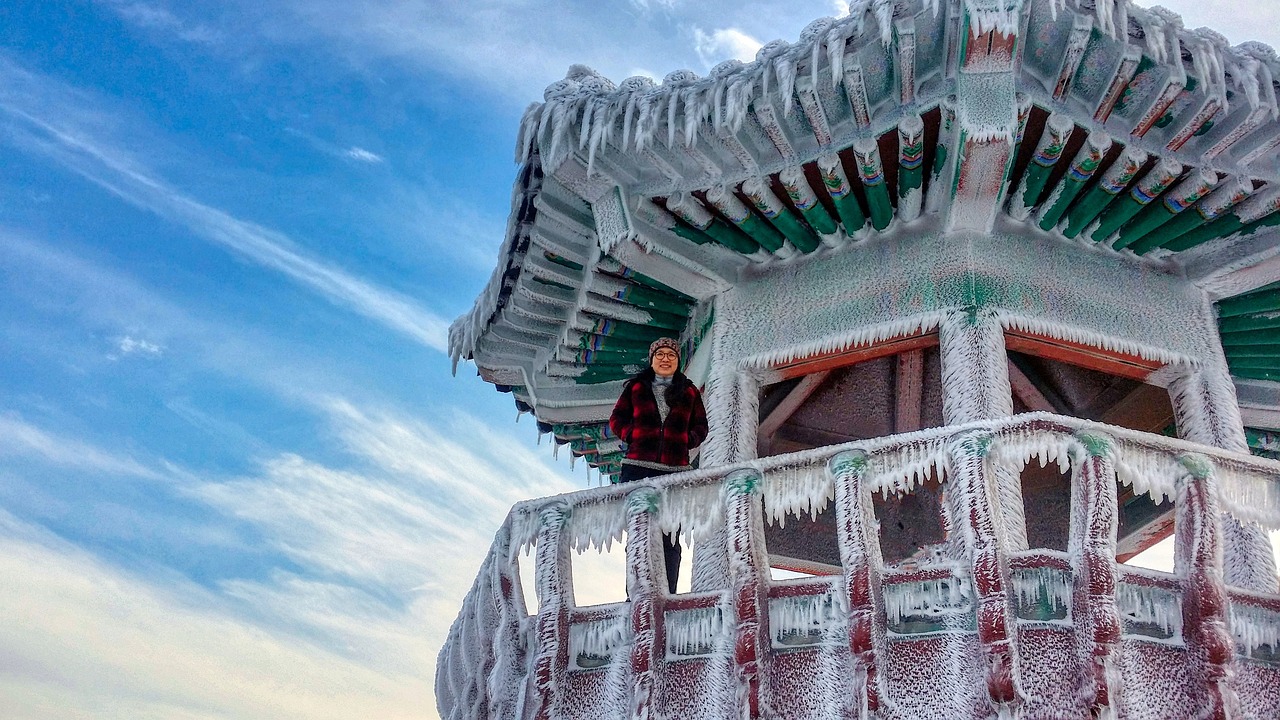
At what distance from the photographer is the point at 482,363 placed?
11891mm

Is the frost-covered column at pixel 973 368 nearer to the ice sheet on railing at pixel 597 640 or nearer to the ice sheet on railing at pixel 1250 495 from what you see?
the ice sheet on railing at pixel 1250 495

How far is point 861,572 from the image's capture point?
6.41 metres

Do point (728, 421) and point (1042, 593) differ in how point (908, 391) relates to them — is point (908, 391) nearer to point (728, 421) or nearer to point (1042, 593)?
point (728, 421)

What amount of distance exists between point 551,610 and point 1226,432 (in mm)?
5443

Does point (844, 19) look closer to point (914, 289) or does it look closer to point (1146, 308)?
point (914, 289)

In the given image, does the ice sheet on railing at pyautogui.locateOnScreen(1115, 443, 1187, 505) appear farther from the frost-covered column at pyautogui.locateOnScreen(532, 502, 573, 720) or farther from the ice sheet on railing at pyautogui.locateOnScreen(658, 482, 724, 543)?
the frost-covered column at pyautogui.locateOnScreen(532, 502, 573, 720)

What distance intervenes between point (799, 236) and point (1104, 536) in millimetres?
4041

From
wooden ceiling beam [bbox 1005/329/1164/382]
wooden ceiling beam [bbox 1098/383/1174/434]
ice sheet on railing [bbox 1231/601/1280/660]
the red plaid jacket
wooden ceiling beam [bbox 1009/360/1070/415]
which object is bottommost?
ice sheet on railing [bbox 1231/601/1280/660]

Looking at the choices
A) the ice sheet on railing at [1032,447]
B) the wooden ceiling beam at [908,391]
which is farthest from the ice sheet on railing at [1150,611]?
the wooden ceiling beam at [908,391]

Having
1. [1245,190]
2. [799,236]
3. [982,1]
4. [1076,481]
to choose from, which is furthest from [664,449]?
[1245,190]

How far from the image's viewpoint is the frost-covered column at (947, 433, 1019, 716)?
588cm

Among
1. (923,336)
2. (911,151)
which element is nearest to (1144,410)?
(923,336)

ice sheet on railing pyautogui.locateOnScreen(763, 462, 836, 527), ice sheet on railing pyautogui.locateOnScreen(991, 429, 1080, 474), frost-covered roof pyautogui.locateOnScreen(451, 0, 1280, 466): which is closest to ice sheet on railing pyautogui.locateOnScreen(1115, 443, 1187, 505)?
ice sheet on railing pyautogui.locateOnScreen(991, 429, 1080, 474)

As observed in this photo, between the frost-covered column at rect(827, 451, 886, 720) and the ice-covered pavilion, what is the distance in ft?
0.06
